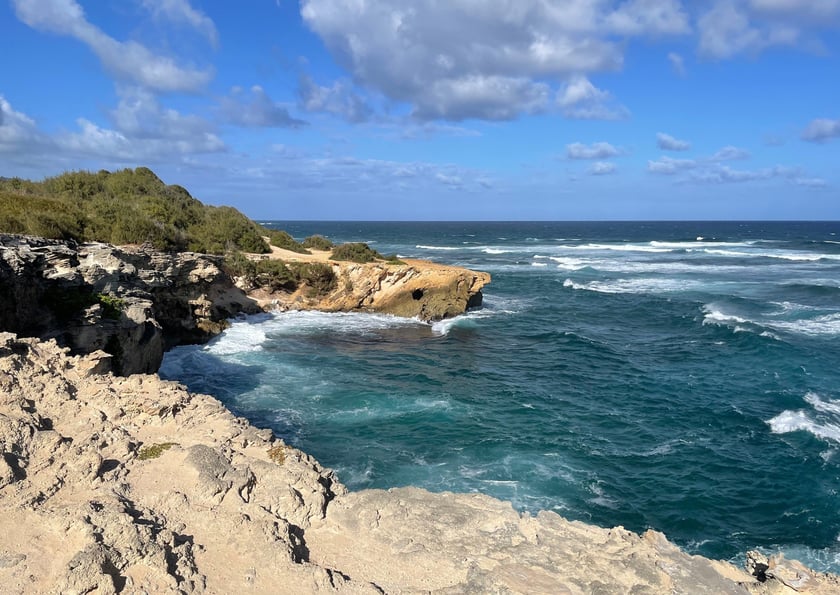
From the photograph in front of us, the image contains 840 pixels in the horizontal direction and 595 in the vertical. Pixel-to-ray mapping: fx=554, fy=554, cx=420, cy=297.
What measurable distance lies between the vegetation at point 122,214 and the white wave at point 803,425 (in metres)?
28.2

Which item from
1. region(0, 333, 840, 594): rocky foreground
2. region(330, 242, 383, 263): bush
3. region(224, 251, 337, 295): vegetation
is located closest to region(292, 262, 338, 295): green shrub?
region(224, 251, 337, 295): vegetation

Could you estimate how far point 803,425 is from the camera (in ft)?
62.4

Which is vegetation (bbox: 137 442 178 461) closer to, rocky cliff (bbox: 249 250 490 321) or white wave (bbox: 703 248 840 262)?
rocky cliff (bbox: 249 250 490 321)

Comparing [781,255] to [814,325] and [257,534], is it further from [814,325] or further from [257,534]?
[257,534]

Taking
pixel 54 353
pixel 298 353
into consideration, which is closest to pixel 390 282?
pixel 298 353

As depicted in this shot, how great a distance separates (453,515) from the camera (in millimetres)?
8602

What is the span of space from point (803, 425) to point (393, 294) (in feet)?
75.8

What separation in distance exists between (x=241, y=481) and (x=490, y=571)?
4.05 m

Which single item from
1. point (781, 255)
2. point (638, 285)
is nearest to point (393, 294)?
point (638, 285)

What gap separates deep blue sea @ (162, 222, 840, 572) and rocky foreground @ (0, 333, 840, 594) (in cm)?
574

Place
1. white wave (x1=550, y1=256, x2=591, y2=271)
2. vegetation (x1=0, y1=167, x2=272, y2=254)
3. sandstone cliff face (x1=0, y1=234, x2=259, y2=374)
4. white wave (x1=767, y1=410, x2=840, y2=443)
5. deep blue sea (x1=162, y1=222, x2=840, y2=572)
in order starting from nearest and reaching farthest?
deep blue sea (x1=162, y1=222, x2=840, y2=572)
sandstone cliff face (x1=0, y1=234, x2=259, y2=374)
white wave (x1=767, y1=410, x2=840, y2=443)
vegetation (x1=0, y1=167, x2=272, y2=254)
white wave (x1=550, y1=256, x2=591, y2=271)

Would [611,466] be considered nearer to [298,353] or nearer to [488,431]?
[488,431]

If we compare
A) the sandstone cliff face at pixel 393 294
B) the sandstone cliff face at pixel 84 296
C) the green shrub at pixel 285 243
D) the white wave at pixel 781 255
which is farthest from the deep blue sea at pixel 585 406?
the white wave at pixel 781 255

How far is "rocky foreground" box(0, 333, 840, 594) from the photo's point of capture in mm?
6852
